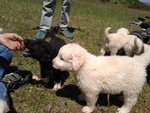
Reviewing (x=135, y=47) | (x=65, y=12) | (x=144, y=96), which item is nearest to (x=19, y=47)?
(x=144, y=96)

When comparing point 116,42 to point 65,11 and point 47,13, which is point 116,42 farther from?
point 65,11

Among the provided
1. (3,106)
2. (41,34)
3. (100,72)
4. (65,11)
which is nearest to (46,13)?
(41,34)

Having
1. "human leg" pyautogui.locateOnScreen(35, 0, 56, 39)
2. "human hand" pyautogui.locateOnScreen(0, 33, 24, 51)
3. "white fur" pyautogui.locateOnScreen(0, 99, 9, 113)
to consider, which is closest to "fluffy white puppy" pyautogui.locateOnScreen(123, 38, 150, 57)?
"human leg" pyautogui.locateOnScreen(35, 0, 56, 39)

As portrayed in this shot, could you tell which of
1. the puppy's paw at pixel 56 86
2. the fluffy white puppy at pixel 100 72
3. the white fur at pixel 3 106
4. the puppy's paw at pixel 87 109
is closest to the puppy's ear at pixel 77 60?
the fluffy white puppy at pixel 100 72

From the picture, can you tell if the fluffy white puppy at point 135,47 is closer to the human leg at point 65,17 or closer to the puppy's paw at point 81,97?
the puppy's paw at point 81,97

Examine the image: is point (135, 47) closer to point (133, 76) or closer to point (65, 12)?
point (133, 76)

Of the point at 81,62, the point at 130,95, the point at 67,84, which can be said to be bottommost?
the point at 67,84

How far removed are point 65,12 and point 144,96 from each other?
4.09 meters

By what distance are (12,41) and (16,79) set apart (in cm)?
84

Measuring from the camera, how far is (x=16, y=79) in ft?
18.5

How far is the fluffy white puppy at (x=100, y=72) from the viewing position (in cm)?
518

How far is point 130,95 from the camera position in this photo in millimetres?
5359

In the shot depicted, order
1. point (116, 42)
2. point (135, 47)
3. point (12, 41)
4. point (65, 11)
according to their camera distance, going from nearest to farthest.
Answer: point (12, 41) → point (135, 47) → point (116, 42) → point (65, 11)

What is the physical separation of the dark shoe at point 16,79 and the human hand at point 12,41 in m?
0.59
